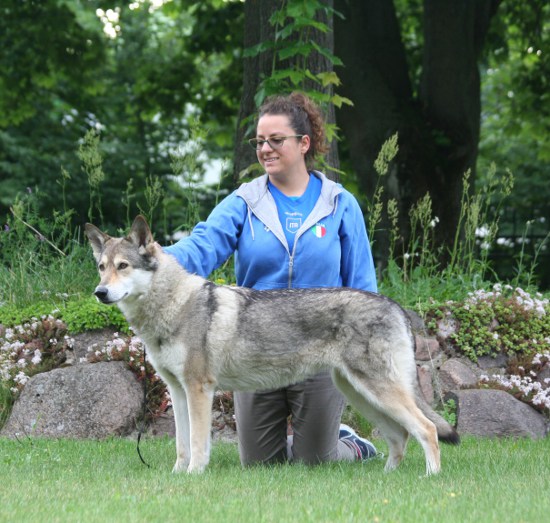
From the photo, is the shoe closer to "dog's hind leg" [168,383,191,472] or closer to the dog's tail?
the dog's tail

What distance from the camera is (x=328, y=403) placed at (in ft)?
21.7

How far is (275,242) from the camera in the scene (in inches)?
250

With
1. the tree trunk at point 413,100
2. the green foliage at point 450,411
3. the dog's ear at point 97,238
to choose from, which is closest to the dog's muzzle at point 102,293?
the dog's ear at point 97,238

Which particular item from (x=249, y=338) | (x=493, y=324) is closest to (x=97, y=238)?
(x=249, y=338)

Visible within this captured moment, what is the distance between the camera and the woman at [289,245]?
20.8ft

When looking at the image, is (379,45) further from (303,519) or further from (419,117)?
(303,519)

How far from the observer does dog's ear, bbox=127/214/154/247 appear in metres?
5.73

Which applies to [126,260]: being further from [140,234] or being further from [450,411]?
[450,411]

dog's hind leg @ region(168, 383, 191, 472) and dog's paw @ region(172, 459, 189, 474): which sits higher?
dog's hind leg @ region(168, 383, 191, 472)

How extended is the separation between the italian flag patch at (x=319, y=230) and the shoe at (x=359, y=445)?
1678mm

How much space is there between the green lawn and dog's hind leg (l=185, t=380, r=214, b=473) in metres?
0.13

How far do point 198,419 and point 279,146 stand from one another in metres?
1.98

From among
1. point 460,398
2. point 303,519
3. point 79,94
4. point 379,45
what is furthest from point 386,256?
point 79,94

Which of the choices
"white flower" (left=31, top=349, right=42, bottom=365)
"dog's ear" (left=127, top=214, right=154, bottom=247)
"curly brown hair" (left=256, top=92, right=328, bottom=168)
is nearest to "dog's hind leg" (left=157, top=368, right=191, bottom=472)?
"dog's ear" (left=127, top=214, right=154, bottom=247)
